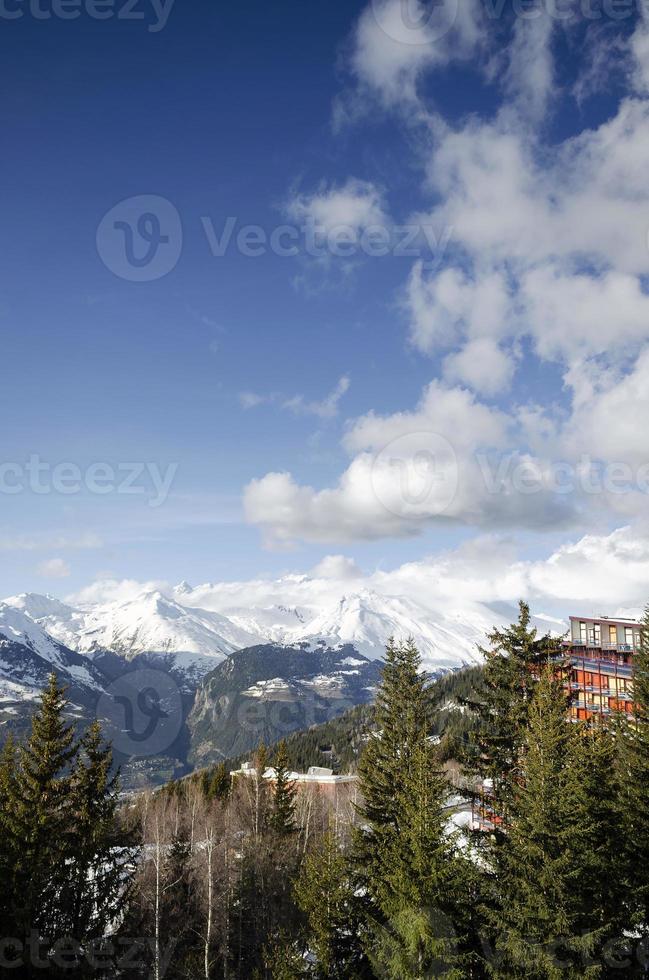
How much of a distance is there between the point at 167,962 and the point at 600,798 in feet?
94.9

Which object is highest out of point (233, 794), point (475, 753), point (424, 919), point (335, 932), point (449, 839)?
point (475, 753)

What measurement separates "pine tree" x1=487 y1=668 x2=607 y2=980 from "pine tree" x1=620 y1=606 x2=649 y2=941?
3.69m

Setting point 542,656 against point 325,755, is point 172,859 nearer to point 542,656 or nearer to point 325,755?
point 542,656

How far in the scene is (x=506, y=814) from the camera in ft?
74.2

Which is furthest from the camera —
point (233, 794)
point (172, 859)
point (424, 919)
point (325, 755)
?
point (325, 755)

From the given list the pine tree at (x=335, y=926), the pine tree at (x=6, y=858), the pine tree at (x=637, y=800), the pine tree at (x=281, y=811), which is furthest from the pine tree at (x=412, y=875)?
the pine tree at (x=281, y=811)

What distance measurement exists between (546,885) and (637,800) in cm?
1302

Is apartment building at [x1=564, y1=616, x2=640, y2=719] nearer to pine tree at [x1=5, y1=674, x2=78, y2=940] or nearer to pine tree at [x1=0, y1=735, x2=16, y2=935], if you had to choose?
pine tree at [x1=5, y1=674, x2=78, y2=940]

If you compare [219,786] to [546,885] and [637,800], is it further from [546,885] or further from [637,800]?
[546,885]

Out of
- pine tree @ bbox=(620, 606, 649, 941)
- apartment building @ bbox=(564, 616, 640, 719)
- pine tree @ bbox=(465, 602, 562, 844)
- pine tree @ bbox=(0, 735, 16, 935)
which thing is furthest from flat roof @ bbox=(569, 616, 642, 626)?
pine tree @ bbox=(0, 735, 16, 935)

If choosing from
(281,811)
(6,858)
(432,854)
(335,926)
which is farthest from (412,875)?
(281,811)

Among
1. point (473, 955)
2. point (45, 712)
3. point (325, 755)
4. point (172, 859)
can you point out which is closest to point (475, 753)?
point (473, 955)

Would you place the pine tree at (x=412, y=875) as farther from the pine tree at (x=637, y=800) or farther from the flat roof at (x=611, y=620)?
the flat roof at (x=611, y=620)

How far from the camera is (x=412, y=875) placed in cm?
1989
